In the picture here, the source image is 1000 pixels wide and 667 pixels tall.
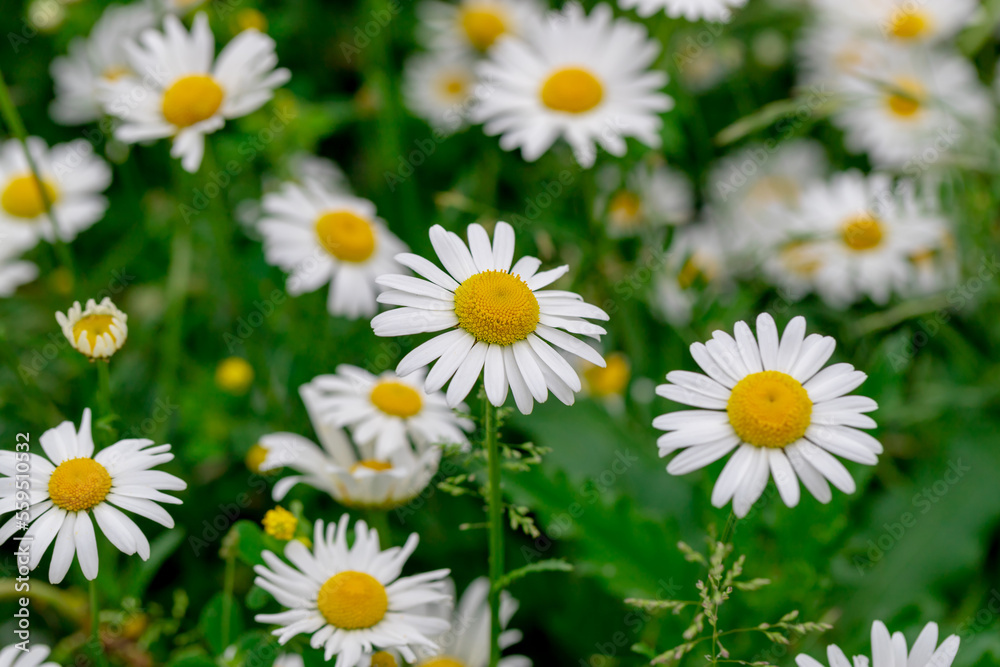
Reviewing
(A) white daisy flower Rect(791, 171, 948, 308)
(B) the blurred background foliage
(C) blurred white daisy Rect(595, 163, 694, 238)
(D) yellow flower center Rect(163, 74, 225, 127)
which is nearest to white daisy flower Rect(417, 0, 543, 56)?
Result: (B) the blurred background foliage

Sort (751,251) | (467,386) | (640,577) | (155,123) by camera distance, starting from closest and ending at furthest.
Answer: (467,386)
(640,577)
(155,123)
(751,251)

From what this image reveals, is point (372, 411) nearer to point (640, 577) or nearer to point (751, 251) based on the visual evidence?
point (640, 577)

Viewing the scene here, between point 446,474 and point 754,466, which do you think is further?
point 446,474

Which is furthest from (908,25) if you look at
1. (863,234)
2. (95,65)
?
(95,65)

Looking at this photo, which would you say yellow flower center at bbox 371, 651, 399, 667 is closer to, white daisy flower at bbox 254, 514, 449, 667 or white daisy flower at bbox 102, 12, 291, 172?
white daisy flower at bbox 254, 514, 449, 667

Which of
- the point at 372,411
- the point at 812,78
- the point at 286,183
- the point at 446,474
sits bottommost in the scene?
the point at 446,474

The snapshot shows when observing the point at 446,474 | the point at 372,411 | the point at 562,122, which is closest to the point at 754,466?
the point at 372,411

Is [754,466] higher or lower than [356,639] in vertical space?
higher
